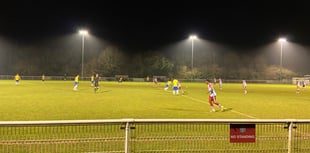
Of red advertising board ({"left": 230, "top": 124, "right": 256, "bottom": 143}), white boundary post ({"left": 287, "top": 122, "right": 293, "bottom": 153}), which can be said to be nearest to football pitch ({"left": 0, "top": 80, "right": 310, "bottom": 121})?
white boundary post ({"left": 287, "top": 122, "right": 293, "bottom": 153})

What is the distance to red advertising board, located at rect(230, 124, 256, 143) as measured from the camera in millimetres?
5434

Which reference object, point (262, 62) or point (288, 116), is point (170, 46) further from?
Answer: point (288, 116)

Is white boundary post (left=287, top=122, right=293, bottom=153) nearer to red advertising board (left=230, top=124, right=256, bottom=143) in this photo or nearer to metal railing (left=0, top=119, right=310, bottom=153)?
metal railing (left=0, top=119, right=310, bottom=153)

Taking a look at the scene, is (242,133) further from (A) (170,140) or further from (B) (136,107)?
(B) (136,107)

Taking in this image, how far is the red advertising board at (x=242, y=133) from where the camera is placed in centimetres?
543

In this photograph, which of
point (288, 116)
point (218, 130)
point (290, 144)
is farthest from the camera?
point (288, 116)

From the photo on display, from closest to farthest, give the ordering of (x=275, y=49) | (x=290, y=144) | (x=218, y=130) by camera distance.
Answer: (x=290, y=144) → (x=218, y=130) → (x=275, y=49)

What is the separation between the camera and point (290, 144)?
570 centimetres

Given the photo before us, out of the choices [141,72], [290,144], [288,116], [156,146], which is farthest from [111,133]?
[141,72]

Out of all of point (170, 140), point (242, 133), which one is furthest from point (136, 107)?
point (242, 133)

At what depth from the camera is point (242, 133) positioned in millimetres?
5457

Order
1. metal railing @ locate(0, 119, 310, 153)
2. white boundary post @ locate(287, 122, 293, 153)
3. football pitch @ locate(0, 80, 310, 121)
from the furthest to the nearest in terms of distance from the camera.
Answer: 1. football pitch @ locate(0, 80, 310, 121)
2. white boundary post @ locate(287, 122, 293, 153)
3. metal railing @ locate(0, 119, 310, 153)

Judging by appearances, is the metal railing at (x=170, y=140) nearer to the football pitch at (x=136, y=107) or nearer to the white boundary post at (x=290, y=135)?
the white boundary post at (x=290, y=135)

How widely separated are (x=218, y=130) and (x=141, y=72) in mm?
85304
